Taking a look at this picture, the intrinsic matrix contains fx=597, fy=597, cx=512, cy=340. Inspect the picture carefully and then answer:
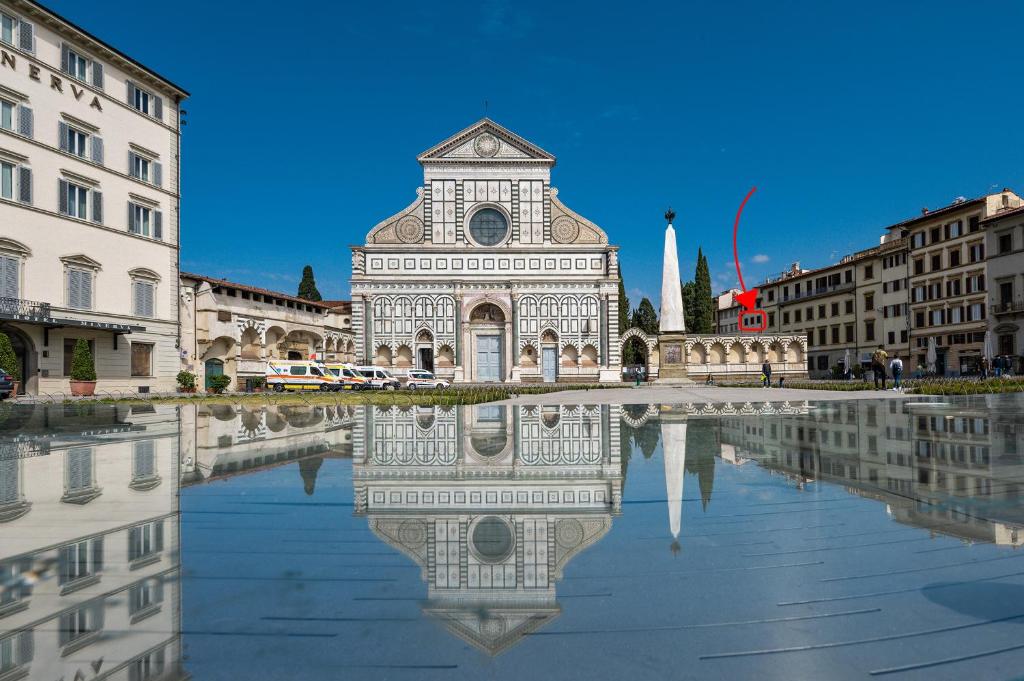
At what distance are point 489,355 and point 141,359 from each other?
1010 inches

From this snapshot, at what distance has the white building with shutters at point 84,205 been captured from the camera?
84.5 ft

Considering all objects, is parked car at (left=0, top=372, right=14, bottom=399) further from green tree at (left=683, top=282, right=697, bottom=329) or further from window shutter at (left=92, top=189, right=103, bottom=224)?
green tree at (left=683, top=282, right=697, bottom=329)

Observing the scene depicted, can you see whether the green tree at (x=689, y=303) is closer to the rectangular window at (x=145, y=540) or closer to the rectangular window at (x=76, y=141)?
the rectangular window at (x=76, y=141)

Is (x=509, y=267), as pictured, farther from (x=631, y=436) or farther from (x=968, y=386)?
(x=631, y=436)

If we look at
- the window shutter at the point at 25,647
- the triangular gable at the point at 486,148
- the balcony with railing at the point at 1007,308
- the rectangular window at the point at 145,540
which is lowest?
the window shutter at the point at 25,647

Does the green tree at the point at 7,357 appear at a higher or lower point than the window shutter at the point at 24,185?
lower

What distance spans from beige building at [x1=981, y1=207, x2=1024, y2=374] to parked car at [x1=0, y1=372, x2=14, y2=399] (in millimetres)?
56739

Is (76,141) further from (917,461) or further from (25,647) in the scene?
(917,461)

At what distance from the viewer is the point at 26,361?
26484mm

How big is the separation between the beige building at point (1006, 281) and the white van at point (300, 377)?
45846 millimetres

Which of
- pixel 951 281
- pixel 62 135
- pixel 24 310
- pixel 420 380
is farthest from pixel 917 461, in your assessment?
pixel 951 281

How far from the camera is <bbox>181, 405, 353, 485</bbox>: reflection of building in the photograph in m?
6.17

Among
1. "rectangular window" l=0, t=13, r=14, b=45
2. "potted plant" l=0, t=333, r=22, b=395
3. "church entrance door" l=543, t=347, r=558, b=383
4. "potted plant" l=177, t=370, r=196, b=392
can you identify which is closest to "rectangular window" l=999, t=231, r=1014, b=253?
"church entrance door" l=543, t=347, r=558, b=383

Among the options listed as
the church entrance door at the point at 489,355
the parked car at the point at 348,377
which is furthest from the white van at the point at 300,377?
the church entrance door at the point at 489,355
